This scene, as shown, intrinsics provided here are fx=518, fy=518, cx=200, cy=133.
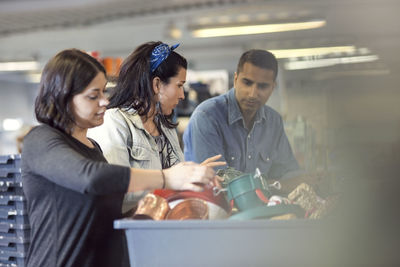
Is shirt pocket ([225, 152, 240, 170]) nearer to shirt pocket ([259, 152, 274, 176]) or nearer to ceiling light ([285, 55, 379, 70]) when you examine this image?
shirt pocket ([259, 152, 274, 176])

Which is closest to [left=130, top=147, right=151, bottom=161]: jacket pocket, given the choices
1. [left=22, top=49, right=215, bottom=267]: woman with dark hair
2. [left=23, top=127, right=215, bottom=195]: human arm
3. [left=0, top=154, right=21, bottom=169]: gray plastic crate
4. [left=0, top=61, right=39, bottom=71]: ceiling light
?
[left=22, top=49, right=215, bottom=267]: woman with dark hair

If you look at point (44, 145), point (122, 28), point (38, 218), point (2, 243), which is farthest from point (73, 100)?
point (122, 28)

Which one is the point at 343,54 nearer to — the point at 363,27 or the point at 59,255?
the point at 363,27

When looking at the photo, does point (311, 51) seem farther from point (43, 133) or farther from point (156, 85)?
point (43, 133)

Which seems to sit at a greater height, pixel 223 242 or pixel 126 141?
pixel 126 141

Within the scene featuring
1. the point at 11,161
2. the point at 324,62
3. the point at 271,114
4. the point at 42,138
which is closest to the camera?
the point at 42,138

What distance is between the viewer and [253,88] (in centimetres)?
213

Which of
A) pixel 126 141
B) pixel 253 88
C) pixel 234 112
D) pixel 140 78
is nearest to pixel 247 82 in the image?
pixel 253 88

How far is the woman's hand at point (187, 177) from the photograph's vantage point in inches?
54.7

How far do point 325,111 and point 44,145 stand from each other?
60.3 inches

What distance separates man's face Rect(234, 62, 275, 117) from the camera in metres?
2.13

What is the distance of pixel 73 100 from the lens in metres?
1.47

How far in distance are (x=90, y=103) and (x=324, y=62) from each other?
1.31 m

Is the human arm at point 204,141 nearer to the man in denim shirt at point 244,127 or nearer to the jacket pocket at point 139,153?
the man in denim shirt at point 244,127
